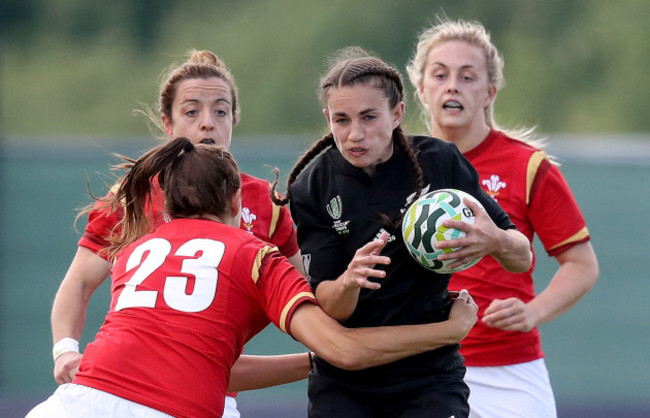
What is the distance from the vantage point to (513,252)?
3.71 meters

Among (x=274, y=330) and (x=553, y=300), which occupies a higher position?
(x=553, y=300)

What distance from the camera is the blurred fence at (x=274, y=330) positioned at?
10219 mm

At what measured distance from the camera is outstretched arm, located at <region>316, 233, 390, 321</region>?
135 inches

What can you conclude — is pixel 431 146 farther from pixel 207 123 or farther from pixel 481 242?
pixel 207 123

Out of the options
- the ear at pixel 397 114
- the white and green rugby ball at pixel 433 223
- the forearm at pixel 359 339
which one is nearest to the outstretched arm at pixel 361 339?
the forearm at pixel 359 339

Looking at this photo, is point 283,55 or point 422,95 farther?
point 283,55

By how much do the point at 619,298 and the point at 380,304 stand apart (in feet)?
23.1

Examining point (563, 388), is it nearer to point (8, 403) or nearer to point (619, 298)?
point (619, 298)

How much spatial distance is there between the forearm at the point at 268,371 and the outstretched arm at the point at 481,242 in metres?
0.92

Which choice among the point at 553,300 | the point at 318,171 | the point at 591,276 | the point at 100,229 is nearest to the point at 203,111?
the point at 100,229

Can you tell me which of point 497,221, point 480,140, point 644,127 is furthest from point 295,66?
point 497,221

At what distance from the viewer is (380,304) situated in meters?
3.80

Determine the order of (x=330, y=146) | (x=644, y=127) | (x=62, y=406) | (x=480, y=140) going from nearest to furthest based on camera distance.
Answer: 1. (x=62, y=406)
2. (x=330, y=146)
3. (x=480, y=140)
4. (x=644, y=127)

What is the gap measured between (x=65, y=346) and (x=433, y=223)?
5.68ft
